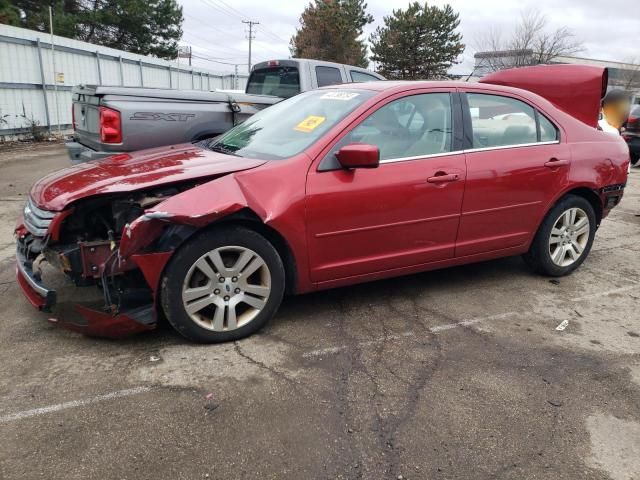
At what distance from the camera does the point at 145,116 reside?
216 inches

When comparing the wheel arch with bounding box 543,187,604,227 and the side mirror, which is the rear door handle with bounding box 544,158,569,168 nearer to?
the wheel arch with bounding box 543,187,604,227

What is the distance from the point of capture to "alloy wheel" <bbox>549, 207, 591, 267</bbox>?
4602mm

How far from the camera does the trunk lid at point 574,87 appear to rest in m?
5.04

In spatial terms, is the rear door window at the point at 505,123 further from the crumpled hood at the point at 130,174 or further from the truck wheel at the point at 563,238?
the crumpled hood at the point at 130,174

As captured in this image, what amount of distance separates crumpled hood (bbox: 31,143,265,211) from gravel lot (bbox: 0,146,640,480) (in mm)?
892

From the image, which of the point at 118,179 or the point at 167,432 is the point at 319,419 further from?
the point at 118,179

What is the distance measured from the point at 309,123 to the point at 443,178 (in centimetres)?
105

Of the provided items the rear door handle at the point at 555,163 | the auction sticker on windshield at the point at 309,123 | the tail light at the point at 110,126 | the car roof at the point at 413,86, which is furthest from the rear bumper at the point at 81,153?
the rear door handle at the point at 555,163

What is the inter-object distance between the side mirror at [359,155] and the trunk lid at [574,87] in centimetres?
256

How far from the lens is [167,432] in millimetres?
2480

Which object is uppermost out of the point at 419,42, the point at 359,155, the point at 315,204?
the point at 419,42

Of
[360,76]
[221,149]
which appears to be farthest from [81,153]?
[360,76]

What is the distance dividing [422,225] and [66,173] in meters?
2.56

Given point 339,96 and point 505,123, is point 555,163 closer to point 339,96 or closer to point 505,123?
point 505,123
